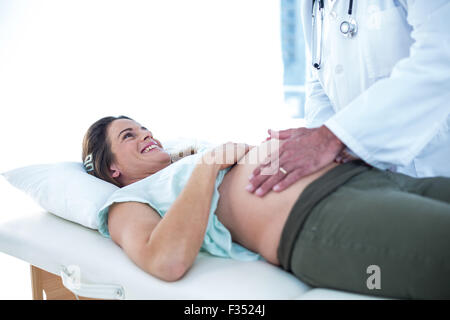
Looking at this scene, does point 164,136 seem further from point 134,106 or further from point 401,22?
point 401,22

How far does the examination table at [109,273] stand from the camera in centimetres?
96

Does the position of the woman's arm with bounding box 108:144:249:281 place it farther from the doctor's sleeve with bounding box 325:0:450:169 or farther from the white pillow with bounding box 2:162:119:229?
the doctor's sleeve with bounding box 325:0:450:169

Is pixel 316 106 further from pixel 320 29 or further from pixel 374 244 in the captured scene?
pixel 374 244

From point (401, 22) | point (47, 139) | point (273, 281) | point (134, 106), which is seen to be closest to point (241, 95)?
point (134, 106)

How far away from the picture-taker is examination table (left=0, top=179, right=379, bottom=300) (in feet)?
3.15

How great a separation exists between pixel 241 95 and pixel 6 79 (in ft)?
6.39

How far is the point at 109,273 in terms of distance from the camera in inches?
42.9

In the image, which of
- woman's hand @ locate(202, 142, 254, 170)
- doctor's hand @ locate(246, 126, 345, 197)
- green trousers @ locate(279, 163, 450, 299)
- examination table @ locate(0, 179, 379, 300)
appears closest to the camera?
green trousers @ locate(279, 163, 450, 299)

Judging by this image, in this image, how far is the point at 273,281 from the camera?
39.2 inches

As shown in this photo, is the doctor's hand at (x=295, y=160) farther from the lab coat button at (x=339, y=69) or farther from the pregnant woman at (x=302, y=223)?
the lab coat button at (x=339, y=69)

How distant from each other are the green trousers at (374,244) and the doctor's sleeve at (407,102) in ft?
0.46

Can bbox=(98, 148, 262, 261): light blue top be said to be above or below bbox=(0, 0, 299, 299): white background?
below

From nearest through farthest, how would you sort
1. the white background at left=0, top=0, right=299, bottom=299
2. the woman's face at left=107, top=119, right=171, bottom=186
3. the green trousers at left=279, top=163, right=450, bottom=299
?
1. the green trousers at left=279, top=163, right=450, bottom=299
2. the woman's face at left=107, top=119, right=171, bottom=186
3. the white background at left=0, top=0, right=299, bottom=299

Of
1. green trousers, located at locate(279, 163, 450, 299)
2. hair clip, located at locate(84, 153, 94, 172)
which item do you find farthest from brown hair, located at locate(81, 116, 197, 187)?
green trousers, located at locate(279, 163, 450, 299)
